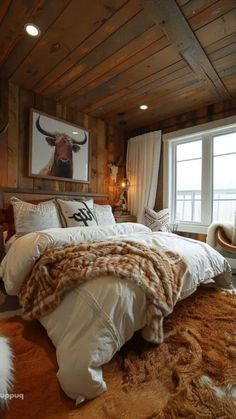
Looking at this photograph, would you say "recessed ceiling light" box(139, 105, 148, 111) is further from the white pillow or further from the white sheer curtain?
the white pillow

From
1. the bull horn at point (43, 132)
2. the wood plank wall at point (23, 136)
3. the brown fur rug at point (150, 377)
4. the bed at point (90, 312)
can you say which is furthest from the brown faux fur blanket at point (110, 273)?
the bull horn at point (43, 132)

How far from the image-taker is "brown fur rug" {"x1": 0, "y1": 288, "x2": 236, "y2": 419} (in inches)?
37.5

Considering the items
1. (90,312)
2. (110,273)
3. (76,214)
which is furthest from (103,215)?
(90,312)

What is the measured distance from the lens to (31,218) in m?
2.23

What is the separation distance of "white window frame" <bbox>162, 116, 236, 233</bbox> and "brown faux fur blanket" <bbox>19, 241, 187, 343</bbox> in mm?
1931

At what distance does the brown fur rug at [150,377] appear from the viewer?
952mm

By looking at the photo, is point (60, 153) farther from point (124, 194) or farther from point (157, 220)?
point (157, 220)

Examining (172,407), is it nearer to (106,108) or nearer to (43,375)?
(43,375)

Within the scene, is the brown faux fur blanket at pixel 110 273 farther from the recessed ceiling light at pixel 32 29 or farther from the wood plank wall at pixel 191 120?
the wood plank wall at pixel 191 120

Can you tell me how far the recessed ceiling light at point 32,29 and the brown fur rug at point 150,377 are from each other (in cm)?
234

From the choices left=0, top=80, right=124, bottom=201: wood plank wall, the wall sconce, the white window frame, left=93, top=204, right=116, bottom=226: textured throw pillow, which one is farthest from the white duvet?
the wall sconce

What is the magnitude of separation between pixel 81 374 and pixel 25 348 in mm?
565

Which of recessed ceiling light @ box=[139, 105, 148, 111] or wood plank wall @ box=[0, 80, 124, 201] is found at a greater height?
recessed ceiling light @ box=[139, 105, 148, 111]

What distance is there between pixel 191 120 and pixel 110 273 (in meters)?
3.01
